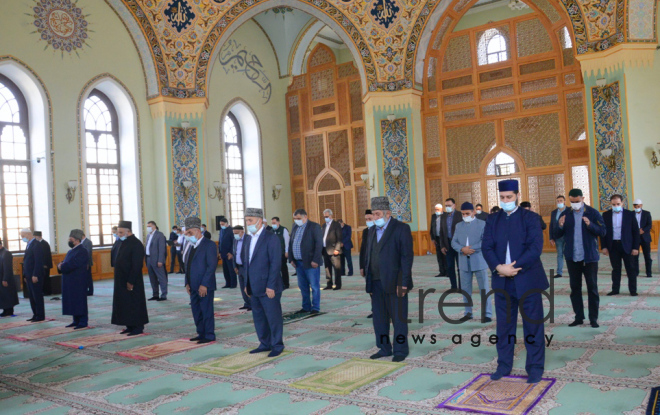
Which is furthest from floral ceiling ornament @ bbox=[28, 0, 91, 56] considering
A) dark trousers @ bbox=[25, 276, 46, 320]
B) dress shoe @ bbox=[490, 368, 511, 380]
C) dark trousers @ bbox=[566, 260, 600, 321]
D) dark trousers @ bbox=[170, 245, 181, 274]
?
dress shoe @ bbox=[490, 368, 511, 380]

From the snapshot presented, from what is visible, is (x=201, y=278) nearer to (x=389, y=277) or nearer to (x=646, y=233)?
(x=389, y=277)

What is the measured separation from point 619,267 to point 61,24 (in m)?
11.1

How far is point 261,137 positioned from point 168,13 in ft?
15.1

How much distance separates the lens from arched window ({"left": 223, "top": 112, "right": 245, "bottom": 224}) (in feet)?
52.6

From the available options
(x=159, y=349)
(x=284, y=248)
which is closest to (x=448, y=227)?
(x=284, y=248)

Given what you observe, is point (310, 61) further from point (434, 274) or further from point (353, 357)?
point (353, 357)

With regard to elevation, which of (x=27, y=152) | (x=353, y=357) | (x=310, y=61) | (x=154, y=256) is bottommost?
(x=353, y=357)

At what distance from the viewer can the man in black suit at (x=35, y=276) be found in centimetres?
727

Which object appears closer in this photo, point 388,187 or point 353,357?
point 353,357

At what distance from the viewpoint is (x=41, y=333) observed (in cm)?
642

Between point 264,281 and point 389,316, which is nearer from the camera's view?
point 389,316

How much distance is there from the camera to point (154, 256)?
8789mm

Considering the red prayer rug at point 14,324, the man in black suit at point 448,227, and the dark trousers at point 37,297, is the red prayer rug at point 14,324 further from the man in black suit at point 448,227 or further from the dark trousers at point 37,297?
the man in black suit at point 448,227

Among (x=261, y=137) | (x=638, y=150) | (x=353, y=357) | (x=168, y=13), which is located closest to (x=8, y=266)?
(x=353, y=357)
